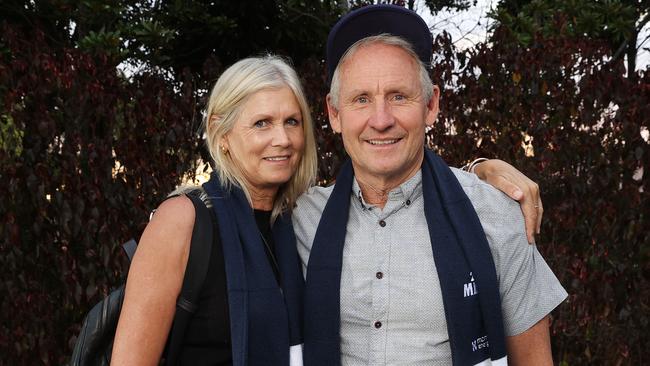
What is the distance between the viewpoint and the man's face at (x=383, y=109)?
2490 millimetres

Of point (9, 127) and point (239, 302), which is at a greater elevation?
point (9, 127)

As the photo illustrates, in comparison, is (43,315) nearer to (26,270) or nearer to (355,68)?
(26,270)

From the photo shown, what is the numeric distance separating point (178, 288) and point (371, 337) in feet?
2.01

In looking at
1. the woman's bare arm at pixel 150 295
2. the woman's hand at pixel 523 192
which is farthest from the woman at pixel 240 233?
the woman's hand at pixel 523 192

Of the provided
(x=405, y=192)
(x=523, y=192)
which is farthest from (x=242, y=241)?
(x=523, y=192)

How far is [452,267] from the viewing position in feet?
7.79

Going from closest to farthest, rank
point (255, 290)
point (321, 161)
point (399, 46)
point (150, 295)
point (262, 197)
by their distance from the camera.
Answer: point (150, 295), point (255, 290), point (399, 46), point (262, 197), point (321, 161)

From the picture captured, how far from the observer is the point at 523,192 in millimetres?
2568

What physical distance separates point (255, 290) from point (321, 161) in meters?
2.36

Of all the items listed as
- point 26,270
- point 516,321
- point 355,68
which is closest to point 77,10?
point 26,270

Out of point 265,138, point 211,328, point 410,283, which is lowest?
point 211,328

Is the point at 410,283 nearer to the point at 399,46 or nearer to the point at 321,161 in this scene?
the point at 399,46

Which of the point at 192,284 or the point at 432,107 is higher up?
the point at 432,107

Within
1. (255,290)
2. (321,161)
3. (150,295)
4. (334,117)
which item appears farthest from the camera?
(321,161)
